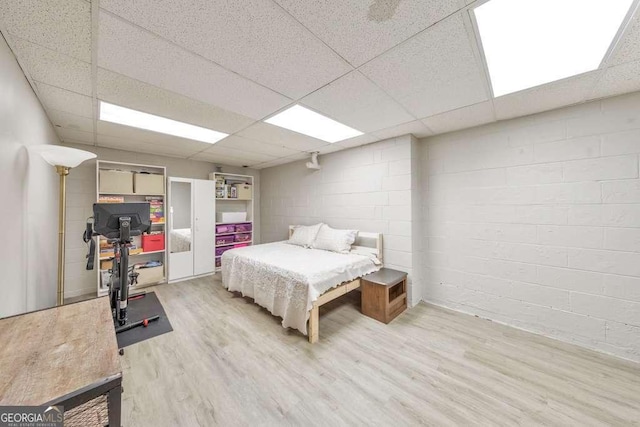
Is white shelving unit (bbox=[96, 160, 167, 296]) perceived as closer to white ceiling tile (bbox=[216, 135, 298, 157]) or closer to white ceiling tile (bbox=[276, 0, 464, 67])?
white ceiling tile (bbox=[216, 135, 298, 157])

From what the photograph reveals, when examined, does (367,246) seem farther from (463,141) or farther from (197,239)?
(197,239)

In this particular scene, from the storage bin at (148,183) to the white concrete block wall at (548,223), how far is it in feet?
14.2

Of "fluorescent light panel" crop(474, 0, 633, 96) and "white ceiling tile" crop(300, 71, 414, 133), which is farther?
"white ceiling tile" crop(300, 71, 414, 133)

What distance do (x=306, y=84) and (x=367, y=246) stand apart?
2.40 m

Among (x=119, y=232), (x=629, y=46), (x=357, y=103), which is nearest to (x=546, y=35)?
(x=629, y=46)

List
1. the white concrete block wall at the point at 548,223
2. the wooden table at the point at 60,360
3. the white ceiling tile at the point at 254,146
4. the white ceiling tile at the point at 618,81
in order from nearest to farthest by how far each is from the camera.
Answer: the wooden table at the point at 60,360, the white ceiling tile at the point at 618,81, the white concrete block wall at the point at 548,223, the white ceiling tile at the point at 254,146

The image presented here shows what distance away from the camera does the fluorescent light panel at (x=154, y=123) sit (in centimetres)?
232

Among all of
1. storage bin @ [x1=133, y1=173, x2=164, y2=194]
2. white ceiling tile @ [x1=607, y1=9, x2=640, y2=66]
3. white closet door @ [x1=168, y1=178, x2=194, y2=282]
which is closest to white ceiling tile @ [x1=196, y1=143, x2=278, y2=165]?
white closet door @ [x1=168, y1=178, x2=194, y2=282]

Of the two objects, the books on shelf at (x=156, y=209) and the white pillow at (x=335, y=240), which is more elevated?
the books on shelf at (x=156, y=209)

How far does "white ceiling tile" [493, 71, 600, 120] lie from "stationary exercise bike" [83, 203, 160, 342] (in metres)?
3.80

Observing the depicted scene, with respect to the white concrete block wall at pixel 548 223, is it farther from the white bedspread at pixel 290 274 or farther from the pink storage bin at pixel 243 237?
the pink storage bin at pixel 243 237

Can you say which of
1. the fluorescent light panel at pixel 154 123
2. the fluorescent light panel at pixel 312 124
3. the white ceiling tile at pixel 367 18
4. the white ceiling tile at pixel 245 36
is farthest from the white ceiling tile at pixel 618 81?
the fluorescent light panel at pixel 154 123

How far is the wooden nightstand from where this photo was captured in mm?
2621

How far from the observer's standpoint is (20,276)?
5.52 ft
